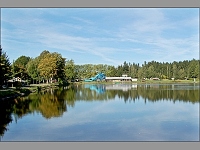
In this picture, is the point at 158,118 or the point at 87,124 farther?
the point at 158,118

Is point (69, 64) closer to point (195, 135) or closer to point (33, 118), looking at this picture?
point (33, 118)

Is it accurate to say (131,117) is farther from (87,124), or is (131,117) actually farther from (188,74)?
(188,74)

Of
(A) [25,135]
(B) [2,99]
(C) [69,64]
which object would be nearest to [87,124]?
(A) [25,135]

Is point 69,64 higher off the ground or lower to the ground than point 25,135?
higher

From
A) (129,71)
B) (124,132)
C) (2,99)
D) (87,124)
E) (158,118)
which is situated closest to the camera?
(124,132)

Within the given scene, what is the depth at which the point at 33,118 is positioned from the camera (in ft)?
55.1

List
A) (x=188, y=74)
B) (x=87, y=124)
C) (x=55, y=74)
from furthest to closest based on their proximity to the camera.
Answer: (x=188, y=74) → (x=55, y=74) → (x=87, y=124)

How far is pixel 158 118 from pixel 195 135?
4.69 m

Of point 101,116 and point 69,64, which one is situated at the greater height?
point 69,64

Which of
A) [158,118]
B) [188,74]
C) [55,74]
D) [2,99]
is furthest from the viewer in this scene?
[188,74]

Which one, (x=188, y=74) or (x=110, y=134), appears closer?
(x=110, y=134)

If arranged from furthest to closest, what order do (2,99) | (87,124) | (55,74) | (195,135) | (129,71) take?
(129,71), (55,74), (2,99), (87,124), (195,135)

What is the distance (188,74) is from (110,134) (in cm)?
8388

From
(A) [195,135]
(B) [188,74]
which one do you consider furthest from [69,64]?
(A) [195,135]
